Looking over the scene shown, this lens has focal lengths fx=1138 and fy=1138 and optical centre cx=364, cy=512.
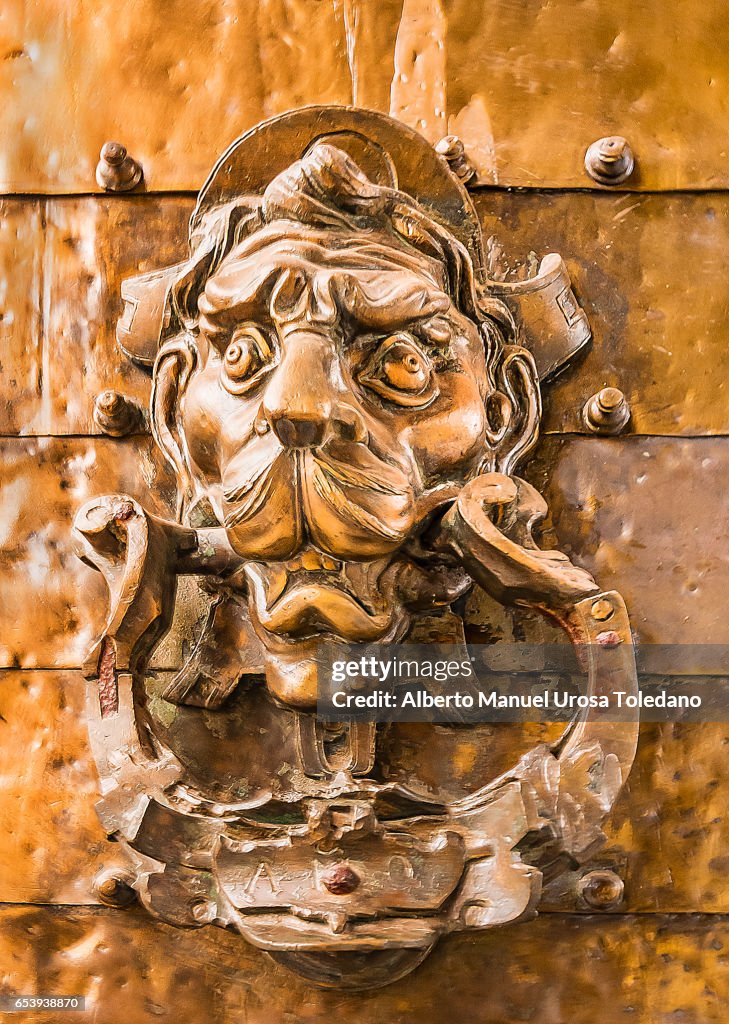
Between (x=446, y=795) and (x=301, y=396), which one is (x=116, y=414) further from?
(x=446, y=795)

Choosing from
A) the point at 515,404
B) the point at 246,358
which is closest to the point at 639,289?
the point at 515,404

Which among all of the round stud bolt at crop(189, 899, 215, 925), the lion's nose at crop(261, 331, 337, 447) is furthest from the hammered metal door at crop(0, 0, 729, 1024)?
the lion's nose at crop(261, 331, 337, 447)

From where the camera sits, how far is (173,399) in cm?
104

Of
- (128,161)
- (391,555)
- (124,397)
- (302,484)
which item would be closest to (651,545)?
(391,555)

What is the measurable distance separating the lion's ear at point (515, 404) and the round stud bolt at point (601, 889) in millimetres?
377

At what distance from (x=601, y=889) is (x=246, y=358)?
571 mm

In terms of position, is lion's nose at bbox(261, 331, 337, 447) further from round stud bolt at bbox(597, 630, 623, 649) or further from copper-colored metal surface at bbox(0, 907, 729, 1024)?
copper-colored metal surface at bbox(0, 907, 729, 1024)

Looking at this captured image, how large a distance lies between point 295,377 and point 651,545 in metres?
0.42

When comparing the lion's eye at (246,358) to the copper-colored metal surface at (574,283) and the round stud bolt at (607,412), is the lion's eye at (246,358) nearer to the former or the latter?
the copper-colored metal surface at (574,283)

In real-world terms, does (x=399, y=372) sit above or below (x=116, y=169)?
below

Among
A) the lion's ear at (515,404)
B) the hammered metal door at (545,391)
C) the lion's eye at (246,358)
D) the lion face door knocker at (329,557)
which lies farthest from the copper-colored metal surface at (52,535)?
the lion's ear at (515,404)

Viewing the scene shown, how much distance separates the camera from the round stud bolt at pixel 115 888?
104 centimetres

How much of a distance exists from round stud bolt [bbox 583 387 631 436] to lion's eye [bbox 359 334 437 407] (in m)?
0.22

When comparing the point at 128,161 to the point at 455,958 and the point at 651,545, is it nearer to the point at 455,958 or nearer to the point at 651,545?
the point at 651,545
